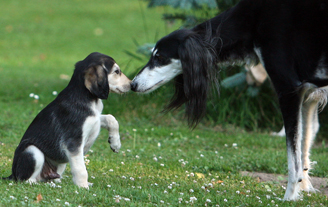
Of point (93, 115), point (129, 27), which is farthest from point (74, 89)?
point (129, 27)

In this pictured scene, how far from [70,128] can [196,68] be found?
4.16 feet

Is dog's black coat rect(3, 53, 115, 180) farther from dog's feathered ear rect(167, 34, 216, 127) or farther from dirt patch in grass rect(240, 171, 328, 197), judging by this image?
dirt patch in grass rect(240, 171, 328, 197)

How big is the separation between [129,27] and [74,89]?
1228cm

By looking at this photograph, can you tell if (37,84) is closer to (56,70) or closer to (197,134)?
(56,70)

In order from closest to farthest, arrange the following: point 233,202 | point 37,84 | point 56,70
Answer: point 233,202 < point 37,84 < point 56,70

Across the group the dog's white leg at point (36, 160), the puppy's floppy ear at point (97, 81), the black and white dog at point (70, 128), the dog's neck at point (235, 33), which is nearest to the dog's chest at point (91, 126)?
the black and white dog at point (70, 128)

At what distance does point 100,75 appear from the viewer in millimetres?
4004

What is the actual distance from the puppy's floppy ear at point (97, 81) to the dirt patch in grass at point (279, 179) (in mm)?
2075

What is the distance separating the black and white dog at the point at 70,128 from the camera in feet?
12.8

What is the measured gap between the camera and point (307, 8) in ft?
13.3

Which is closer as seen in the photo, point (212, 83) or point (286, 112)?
point (286, 112)

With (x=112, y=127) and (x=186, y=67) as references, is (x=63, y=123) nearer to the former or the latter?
(x=112, y=127)

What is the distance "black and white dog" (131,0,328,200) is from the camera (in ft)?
13.1

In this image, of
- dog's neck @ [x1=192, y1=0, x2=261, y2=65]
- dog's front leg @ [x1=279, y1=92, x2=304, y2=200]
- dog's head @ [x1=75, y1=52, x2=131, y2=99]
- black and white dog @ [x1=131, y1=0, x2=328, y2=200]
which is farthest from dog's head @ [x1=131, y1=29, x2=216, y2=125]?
dog's front leg @ [x1=279, y1=92, x2=304, y2=200]
